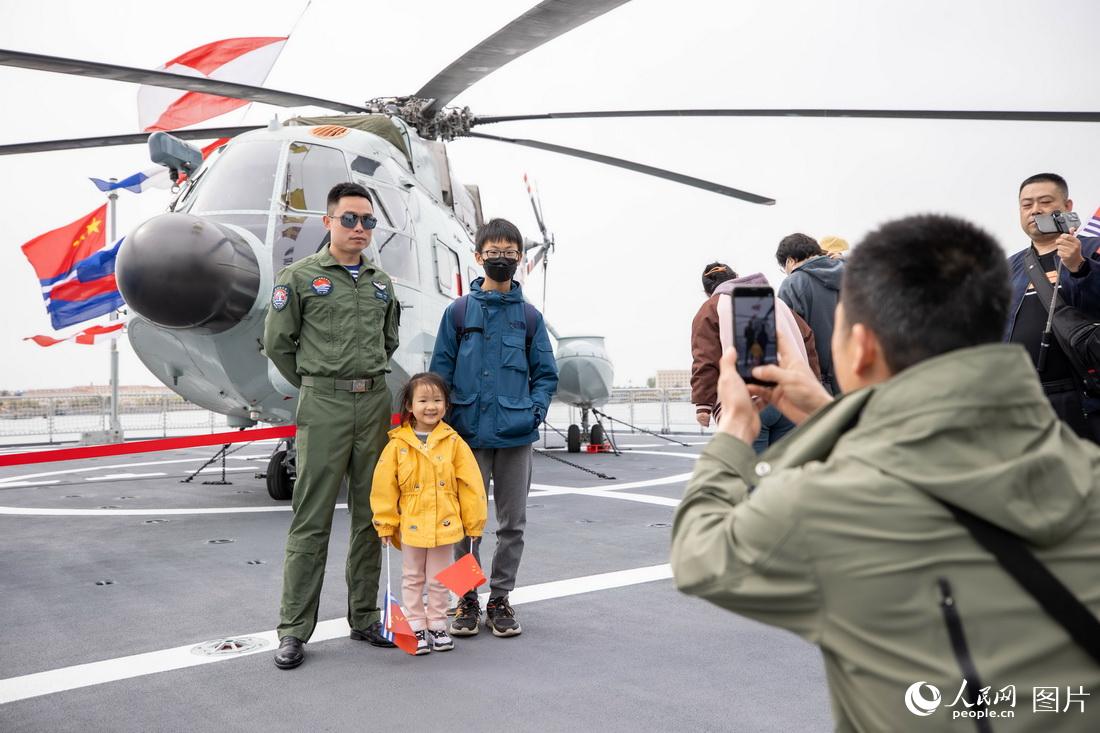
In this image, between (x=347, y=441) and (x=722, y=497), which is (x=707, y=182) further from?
(x=722, y=497)

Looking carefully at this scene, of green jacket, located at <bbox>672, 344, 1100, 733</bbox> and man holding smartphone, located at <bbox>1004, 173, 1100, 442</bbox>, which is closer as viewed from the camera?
green jacket, located at <bbox>672, 344, 1100, 733</bbox>

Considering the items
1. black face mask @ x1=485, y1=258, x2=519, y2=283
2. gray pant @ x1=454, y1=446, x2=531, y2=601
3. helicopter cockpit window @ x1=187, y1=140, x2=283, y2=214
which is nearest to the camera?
gray pant @ x1=454, y1=446, x2=531, y2=601

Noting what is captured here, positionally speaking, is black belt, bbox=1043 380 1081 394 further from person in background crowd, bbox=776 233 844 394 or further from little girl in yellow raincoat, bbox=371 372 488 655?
little girl in yellow raincoat, bbox=371 372 488 655

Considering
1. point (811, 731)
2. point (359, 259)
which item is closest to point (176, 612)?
point (359, 259)

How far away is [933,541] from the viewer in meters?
0.90

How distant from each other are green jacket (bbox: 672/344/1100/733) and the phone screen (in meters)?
0.38

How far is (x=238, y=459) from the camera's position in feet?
42.8

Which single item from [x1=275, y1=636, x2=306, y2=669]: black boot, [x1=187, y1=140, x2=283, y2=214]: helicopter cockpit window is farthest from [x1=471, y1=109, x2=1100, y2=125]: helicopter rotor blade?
[x1=275, y1=636, x2=306, y2=669]: black boot

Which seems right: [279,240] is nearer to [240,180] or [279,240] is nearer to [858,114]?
[240,180]

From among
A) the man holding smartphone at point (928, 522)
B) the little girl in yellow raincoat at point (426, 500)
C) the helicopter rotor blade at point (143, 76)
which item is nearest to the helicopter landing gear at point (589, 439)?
the helicopter rotor blade at point (143, 76)

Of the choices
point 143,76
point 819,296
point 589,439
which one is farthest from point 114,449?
point 589,439

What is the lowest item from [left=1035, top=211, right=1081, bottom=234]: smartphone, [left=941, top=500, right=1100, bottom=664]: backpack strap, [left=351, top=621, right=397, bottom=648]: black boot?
[left=351, top=621, right=397, bottom=648]: black boot

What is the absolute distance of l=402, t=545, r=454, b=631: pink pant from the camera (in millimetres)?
3250

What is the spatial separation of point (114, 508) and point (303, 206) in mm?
3749
